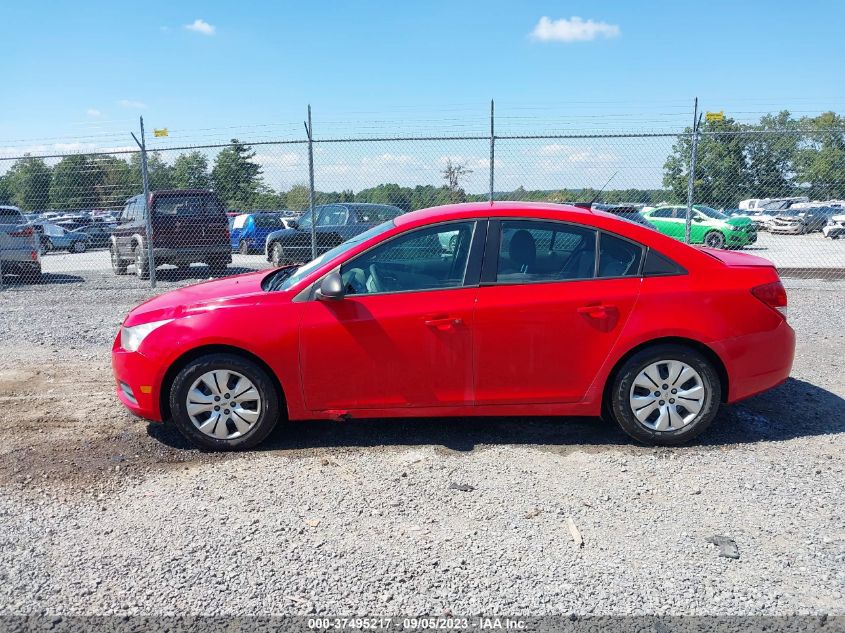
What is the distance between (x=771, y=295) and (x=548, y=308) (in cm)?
154

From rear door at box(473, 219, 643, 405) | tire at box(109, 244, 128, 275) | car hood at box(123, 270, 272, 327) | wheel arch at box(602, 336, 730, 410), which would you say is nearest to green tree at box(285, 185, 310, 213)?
tire at box(109, 244, 128, 275)

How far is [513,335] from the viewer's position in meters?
4.40

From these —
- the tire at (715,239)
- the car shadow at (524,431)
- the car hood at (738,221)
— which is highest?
the car hood at (738,221)

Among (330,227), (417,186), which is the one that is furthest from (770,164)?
(330,227)

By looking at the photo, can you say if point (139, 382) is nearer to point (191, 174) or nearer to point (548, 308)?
point (548, 308)

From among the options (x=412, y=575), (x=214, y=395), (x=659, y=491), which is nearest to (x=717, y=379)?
(x=659, y=491)

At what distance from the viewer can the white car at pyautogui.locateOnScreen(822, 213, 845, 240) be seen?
2434 centimetres

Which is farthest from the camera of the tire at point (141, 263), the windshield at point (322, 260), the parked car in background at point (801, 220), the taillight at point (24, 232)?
the parked car in background at point (801, 220)

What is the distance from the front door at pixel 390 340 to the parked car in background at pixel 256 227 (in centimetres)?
1696

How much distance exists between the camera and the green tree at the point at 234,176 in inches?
475

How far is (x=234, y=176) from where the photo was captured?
13422 mm

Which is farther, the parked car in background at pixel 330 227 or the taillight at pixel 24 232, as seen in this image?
the parked car in background at pixel 330 227

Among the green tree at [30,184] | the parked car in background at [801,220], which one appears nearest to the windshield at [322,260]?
the green tree at [30,184]

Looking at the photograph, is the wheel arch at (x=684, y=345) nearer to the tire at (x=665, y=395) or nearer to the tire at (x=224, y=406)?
the tire at (x=665, y=395)
